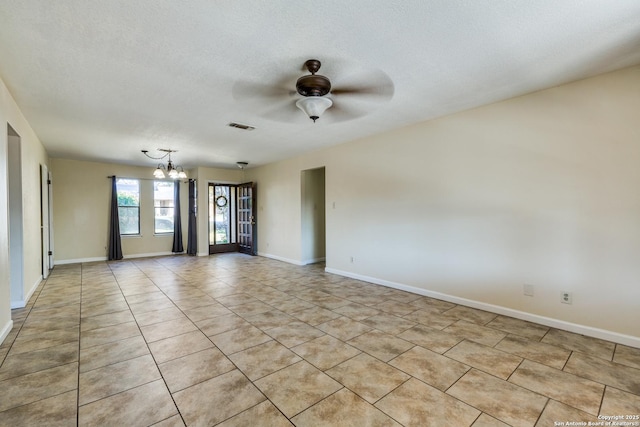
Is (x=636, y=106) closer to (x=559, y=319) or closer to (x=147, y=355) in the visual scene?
(x=559, y=319)

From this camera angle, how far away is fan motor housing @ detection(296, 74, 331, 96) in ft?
7.75

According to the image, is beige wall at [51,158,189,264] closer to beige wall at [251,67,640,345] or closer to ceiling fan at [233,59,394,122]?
ceiling fan at [233,59,394,122]

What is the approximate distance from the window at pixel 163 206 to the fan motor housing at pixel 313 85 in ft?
24.2

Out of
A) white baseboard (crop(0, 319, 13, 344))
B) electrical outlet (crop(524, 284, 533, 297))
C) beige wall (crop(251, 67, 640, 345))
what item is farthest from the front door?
electrical outlet (crop(524, 284, 533, 297))

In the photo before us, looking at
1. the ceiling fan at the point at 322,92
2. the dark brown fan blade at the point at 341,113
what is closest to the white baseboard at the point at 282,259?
the dark brown fan blade at the point at 341,113

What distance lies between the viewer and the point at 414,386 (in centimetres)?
206

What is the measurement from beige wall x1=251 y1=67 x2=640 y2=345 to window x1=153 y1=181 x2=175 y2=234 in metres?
6.13

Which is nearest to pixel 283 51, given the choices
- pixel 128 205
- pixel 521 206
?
pixel 521 206

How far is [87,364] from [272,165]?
5793 mm

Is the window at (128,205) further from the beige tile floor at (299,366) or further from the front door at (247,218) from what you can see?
the beige tile floor at (299,366)

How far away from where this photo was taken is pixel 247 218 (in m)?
8.36

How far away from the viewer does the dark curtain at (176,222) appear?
8414mm

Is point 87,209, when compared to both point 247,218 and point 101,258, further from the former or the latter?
point 247,218

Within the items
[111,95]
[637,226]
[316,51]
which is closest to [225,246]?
[111,95]
